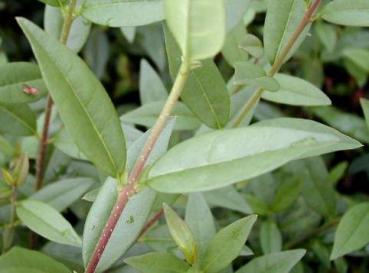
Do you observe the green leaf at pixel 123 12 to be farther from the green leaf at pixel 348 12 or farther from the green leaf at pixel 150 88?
the green leaf at pixel 150 88

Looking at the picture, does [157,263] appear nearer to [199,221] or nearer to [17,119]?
[199,221]

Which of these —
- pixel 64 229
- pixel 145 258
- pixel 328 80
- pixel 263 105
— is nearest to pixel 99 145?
pixel 145 258

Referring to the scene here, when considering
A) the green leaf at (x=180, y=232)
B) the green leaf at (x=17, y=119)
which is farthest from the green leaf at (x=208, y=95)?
the green leaf at (x=17, y=119)

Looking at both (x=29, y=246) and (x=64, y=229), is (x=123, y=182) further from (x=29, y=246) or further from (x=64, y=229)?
(x=29, y=246)

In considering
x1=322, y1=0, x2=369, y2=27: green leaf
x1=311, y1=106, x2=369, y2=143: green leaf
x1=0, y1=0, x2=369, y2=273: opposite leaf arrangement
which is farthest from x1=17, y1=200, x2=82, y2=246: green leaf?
x1=311, y1=106, x2=369, y2=143: green leaf

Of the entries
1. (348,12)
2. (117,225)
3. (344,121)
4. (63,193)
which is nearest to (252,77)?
(348,12)

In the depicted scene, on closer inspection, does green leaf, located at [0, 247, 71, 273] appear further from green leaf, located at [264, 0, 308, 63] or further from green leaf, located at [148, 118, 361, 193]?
green leaf, located at [264, 0, 308, 63]
